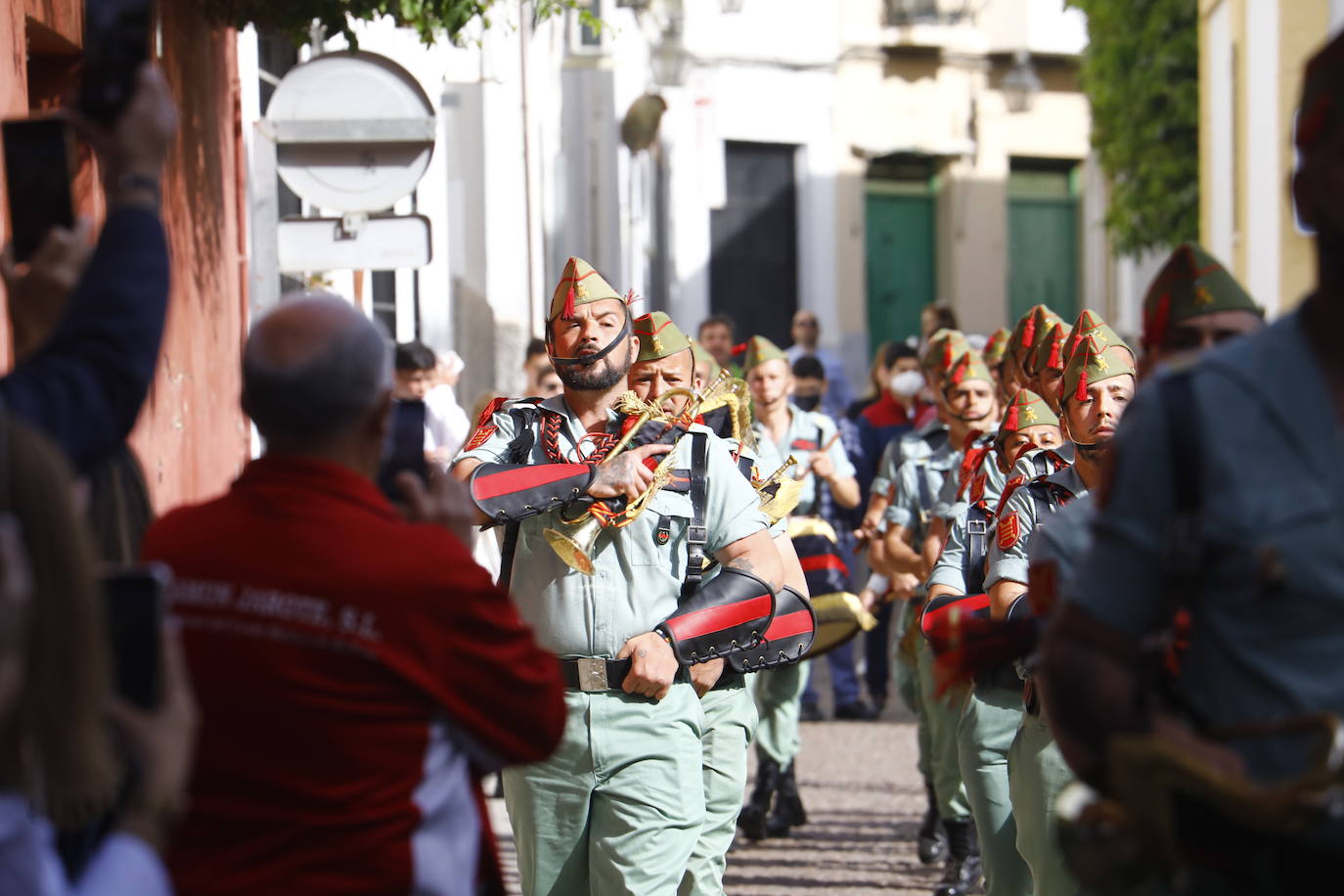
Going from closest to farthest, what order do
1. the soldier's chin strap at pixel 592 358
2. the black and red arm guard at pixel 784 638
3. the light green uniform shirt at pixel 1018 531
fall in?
the light green uniform shirt at pixel 1018 531 < the soldier's chin strap at pixel 592 358 < the black and red arm guard at pixel 784 638

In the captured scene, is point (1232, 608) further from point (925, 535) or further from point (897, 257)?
point (897, 257)

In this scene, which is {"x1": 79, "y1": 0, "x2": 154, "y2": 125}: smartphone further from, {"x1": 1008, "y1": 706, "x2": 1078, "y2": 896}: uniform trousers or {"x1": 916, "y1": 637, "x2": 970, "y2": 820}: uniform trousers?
{"x1": 916, "y1": 637, "x2": 970, "y2": 820}: uniform trousers

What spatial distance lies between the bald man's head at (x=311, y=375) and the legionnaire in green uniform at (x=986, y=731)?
11.1ft

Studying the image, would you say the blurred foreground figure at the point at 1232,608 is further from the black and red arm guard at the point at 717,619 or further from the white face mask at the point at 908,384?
the white face mask at the point at 908,384

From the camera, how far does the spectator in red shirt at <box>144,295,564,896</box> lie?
3213 millimetres

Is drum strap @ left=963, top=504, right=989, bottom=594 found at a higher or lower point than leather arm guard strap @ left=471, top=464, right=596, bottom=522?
lower

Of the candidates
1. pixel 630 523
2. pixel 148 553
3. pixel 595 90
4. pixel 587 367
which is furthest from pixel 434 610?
pixel 595 90

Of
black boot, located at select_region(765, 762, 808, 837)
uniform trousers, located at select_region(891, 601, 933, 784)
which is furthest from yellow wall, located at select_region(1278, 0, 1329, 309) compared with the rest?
black boot, located at select_region(765, 762, 808, 837)

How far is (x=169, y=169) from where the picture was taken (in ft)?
30.0

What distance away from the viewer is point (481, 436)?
20.9 ft

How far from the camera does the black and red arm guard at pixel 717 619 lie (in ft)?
19.5

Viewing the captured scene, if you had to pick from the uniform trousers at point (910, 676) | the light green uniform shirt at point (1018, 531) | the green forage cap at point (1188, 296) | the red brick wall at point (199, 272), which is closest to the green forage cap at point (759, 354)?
the uniform trousers at point (910, 676)

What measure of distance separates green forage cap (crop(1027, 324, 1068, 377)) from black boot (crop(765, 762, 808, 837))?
9.40 feet

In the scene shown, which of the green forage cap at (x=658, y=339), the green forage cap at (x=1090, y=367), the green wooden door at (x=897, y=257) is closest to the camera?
the green forage cap at (x=1090, y=367)
